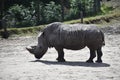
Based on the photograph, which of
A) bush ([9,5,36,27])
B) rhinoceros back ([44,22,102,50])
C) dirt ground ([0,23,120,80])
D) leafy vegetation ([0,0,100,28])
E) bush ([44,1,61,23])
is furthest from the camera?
bush ([44,1,61,23])

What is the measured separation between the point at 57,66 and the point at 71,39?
1.66m

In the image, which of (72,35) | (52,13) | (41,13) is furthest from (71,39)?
(52,13)

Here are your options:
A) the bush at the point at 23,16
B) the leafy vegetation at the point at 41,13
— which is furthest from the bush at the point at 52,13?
the bush at the point at 23,16

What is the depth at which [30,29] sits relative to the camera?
97.1ft

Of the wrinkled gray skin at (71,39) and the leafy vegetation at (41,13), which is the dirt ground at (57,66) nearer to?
the wrinkled gray skin at (71,39)

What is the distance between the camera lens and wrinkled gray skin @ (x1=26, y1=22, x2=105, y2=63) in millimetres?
16047

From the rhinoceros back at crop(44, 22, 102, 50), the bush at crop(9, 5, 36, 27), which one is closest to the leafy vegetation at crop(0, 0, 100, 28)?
the bush at crop(9, 5, 36, 27)

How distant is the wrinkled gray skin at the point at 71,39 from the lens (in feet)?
52.6

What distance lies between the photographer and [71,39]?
16422 mm

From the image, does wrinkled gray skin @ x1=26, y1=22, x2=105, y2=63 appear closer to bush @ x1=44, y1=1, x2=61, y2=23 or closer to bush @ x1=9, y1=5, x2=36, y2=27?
bush @ x1=9, y1=5, x2=36, y2=27

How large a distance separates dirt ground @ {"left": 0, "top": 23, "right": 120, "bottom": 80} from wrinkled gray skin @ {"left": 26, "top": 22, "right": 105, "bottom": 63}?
1.76 ft

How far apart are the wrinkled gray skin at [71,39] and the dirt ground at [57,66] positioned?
536 millimetres

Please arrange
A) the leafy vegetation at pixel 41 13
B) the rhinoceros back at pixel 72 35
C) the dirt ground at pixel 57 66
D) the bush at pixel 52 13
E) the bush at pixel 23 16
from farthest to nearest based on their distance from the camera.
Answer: the bush at pixel 52 13 < the leafy vegetation at pixel 41 13 < the bush at pixel 23 16 < the rhinoceros back at pixel 72 35 < the dirt ground at pixel 57 66

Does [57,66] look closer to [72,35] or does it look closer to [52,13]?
[72,35]
